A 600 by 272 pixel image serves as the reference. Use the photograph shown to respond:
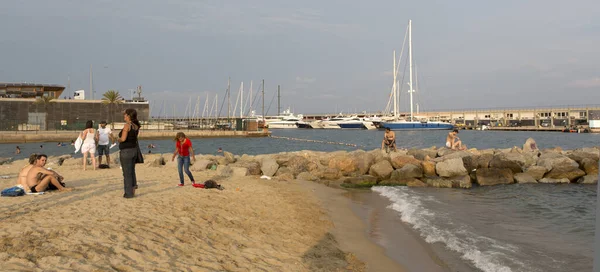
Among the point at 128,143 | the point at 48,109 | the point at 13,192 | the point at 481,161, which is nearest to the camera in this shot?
the point at 128,143

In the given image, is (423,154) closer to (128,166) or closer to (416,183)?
(416,183)

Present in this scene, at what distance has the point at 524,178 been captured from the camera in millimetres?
17906

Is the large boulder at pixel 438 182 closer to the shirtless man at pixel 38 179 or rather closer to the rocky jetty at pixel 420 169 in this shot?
the rocky jetty at pixel 420 169

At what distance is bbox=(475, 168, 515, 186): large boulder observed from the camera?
1730cm

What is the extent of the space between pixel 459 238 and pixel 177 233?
18.2 feet

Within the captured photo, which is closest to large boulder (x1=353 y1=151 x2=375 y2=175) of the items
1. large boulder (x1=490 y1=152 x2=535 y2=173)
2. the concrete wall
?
large boulder (x1=490 y1=152 x2=535 y2=173)

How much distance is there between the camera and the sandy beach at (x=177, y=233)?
5473 millimetres

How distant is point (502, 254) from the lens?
312 inches

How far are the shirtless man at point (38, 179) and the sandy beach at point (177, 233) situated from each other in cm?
34

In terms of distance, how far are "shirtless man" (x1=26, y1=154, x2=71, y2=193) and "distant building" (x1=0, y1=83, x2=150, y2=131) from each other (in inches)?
2580

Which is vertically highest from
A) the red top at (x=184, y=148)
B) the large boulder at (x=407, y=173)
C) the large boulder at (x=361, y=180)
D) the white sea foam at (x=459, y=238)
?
the red top at (x=184, y=148)

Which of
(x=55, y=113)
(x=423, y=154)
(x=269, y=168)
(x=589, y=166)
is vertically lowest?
(x=589, y=166)

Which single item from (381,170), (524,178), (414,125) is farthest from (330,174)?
(414,125)

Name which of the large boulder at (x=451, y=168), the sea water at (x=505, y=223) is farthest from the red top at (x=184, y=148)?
the large boulder at (x=451, y=168)
